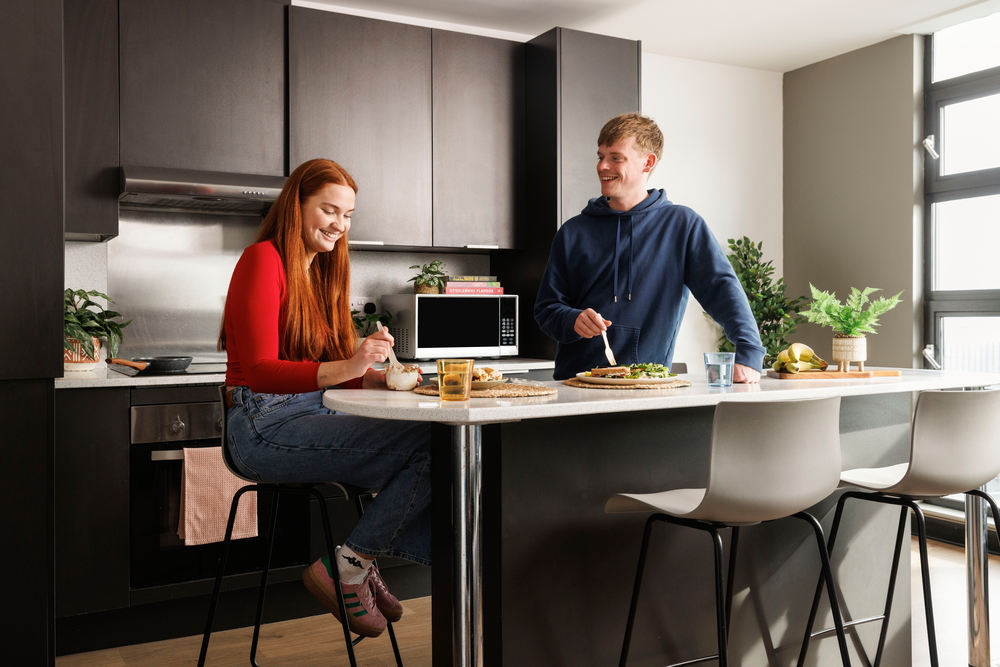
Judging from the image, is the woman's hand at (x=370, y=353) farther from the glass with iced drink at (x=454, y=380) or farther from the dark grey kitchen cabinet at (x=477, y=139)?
the dark grey kitchen cabinet at (x=477, y=139)

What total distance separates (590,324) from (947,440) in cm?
91

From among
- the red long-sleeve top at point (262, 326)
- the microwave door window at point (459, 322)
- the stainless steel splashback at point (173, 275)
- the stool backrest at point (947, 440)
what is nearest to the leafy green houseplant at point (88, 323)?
the stainless steel splashback at point (173, 275)

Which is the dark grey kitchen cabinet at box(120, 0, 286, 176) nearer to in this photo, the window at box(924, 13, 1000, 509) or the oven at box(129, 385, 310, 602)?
the oven at box(129, 385, 310, 602)

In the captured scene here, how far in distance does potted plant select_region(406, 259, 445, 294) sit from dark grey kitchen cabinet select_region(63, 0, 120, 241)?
129 cm

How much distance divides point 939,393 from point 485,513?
1.11m

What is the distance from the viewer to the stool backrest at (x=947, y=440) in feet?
6.60

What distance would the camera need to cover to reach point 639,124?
254cm

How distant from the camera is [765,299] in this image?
4617 millimetres

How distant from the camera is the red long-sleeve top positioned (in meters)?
1.79

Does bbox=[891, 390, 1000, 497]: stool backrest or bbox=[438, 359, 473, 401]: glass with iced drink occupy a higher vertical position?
bbox=[438, 359, 473, 401]: glass with iced drink

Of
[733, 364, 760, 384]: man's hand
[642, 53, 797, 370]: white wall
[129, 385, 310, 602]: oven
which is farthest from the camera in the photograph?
[642, 53, 797, 370]: white wall

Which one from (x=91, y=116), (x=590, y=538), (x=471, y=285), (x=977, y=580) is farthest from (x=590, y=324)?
(x=91, y=116)

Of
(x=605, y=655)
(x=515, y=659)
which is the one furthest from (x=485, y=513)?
(x=605, y=655)

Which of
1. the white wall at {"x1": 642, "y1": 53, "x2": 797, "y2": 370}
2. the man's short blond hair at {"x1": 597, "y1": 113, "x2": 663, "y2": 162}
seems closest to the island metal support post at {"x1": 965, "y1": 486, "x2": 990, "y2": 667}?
the man's short blond hair at {"x1": 597, "y1": 113, "x2": 663, "y2": 162}
